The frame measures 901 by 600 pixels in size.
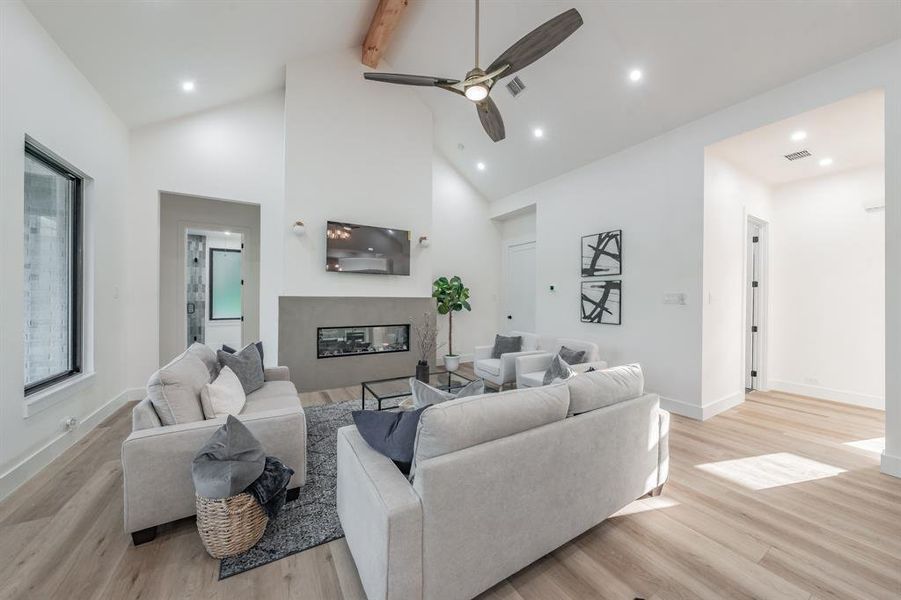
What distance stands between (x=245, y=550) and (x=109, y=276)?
11.2 feet

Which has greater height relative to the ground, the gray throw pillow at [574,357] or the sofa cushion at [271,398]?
the gray throw pillow at [574,357]

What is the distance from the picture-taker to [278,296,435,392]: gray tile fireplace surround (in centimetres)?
450

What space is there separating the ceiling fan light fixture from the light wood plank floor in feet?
9.86

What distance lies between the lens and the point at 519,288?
6609 mm

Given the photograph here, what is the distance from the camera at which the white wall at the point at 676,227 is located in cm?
257

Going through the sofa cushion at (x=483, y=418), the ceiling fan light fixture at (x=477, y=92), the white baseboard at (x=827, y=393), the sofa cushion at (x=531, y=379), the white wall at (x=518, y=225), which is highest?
the ceiling fan light fixture at (x=477, y=92)

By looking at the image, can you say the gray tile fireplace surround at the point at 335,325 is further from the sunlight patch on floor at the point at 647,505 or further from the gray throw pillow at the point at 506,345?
the sunlight patch on floor at the point at 647,505

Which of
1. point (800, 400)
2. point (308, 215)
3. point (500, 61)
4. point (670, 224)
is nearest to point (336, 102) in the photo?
point (308, 215)

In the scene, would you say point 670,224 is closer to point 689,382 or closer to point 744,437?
point 689,382

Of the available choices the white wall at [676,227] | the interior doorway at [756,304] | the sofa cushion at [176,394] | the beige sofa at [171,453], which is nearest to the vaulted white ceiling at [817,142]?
the white wall at [676,227]

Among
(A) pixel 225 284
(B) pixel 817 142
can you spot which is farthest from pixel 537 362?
(A) pixel 225 284

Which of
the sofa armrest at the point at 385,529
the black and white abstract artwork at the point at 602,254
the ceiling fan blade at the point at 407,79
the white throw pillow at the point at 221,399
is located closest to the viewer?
the sofa armrest at the point at 385,529

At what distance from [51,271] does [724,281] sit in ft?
20.8

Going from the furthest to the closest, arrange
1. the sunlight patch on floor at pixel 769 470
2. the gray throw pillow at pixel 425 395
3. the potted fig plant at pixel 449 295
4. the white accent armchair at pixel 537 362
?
1. the potted fig plant at pixel 449 295
2. the white accent armchair at pixel 537 362
3. the sunlight patch on floor at pixel 769 470
4. the gray throw pillow at pixel 425 395
